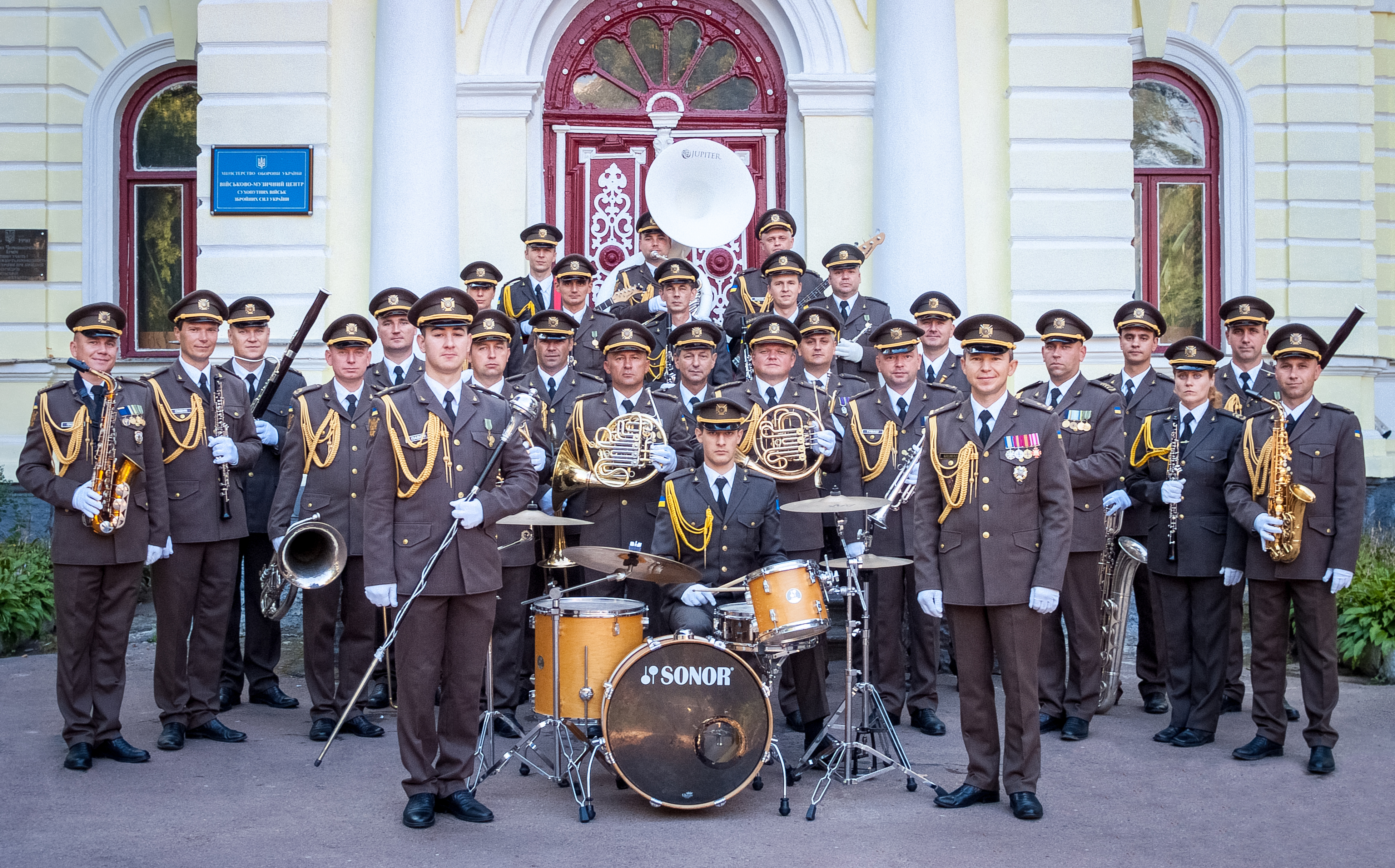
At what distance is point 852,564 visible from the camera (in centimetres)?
662

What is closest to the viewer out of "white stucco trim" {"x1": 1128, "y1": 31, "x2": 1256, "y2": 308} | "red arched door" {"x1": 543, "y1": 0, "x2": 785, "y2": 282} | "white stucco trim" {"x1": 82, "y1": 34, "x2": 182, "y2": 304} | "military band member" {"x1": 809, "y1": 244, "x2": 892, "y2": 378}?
"military band member" {"x1": 809, "y1": 244, "x2": 892, "y2": 378}

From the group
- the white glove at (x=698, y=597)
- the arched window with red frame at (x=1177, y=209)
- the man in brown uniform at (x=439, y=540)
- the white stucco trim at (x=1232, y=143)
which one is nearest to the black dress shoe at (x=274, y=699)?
the man in brown uniform at (x=439, y=540)

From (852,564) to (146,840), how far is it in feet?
11.2

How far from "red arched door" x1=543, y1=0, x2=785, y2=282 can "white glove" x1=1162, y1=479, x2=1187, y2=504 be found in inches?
201

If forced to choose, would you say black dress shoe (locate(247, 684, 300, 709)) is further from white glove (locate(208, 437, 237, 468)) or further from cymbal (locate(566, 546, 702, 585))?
Result: cymbal (locate(566, 546, 702, 585))

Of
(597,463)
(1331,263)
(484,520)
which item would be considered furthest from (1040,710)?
(1331,263)

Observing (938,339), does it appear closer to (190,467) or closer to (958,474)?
(958,474)

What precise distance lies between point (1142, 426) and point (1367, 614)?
2.39 meters

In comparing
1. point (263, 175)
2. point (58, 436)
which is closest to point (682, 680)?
point (58, 436)

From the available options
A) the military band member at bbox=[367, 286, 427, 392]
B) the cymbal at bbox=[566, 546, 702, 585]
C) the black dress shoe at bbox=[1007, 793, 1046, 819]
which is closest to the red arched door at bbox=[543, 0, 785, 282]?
the military band member at bbox=[367, 286, 427, 392]

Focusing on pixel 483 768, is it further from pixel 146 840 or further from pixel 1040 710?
pixel 1040 710

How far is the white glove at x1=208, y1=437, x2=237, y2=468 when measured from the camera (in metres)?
7.82

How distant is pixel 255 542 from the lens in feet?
28.8

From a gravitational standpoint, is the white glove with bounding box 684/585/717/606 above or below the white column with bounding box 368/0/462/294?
below
